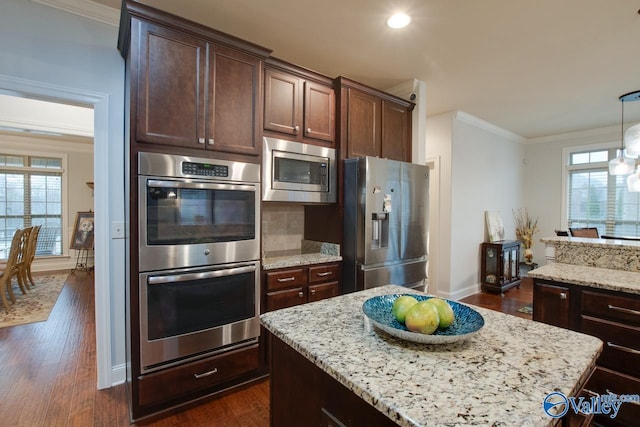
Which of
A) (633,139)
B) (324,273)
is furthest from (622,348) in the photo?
(324,273)

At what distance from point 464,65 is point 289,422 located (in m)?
3.34

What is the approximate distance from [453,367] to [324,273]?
1.90 meters

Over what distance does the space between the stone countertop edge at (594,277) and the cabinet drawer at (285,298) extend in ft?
5.41

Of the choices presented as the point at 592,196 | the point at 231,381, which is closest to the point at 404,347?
the point at 231,381

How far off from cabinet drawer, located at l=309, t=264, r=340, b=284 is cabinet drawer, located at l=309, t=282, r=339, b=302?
4 cm

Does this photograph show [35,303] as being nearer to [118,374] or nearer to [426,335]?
[118,374]

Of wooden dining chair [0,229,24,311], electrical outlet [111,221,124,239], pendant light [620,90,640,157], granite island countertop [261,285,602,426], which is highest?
pendant light [620,90,640,157]

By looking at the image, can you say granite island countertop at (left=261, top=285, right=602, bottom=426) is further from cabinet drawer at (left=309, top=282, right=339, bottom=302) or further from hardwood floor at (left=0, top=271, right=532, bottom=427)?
cabinet drawer at (left=309, top=282, right=339, bottom=302)

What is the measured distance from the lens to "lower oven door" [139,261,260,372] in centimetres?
184

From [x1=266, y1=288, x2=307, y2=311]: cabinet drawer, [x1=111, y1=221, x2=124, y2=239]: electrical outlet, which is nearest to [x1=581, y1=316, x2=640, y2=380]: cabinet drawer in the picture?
[x1=266, y1=288, x2=307, y2=311]: cabinet drawer

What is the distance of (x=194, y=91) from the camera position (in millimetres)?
1984

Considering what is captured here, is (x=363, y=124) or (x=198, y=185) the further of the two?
(x=363, y=124)

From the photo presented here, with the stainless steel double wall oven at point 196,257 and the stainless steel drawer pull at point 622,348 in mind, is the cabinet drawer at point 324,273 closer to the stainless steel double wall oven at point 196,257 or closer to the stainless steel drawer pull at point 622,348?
the stainless steel double wall oven at point 196,257

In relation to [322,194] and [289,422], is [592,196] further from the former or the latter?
[289,422]
